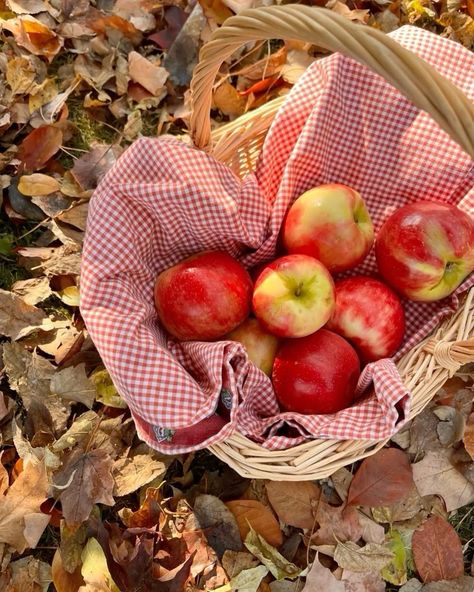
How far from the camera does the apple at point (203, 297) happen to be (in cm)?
123

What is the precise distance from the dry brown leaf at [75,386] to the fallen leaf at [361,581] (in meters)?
0.70

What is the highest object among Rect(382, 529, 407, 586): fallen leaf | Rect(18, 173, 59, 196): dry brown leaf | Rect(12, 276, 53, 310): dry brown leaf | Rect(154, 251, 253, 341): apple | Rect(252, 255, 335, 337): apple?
Rect(252, 255, 335, 337): apple

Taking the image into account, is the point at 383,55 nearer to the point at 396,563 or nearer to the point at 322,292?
the point at 322,292

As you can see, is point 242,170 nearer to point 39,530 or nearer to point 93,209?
point 93,209

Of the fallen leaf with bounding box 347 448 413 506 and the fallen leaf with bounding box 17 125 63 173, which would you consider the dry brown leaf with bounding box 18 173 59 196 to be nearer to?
the fallen leaf with bounding box 17 125 63 173

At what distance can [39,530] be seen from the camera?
1321 mm

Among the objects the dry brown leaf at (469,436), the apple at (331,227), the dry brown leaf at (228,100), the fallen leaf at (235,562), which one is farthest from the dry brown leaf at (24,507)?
the dry brown leaf at (228,100)

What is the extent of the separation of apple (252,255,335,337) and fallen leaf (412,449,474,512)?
1.63 feet

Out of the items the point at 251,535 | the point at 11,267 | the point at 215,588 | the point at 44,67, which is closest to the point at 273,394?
the point at 251,535

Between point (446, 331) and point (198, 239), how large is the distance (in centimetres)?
56

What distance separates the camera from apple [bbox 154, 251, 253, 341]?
1227 millimetres

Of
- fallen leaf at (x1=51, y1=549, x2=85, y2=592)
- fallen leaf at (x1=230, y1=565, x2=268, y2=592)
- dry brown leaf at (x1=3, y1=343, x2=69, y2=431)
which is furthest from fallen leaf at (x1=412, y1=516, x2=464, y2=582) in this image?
dry brown leaf at (x1=3, y1=343, x2=69, y2=431)

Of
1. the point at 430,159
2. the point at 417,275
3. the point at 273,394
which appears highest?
the point at 430,159

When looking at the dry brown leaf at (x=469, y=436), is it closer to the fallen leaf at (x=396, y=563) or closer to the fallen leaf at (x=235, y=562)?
the fallen leaf at (x=396, y=563)
